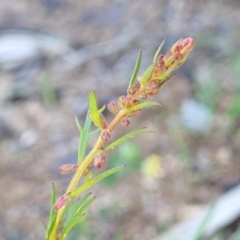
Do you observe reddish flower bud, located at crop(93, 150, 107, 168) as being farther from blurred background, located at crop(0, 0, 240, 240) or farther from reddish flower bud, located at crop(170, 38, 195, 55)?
blurred background, located at crop(0, 0, 240, 240)

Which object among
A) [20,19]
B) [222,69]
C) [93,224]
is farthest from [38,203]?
[20,19]

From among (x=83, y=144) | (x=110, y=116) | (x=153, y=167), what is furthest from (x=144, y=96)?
(x=110, y=116)

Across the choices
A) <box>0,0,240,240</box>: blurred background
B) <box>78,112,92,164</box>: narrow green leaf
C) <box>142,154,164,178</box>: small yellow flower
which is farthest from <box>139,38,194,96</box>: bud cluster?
<box>142,154,164,178</box>: small yellow flower

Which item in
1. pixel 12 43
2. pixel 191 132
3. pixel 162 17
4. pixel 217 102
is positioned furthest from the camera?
pixel 162 17

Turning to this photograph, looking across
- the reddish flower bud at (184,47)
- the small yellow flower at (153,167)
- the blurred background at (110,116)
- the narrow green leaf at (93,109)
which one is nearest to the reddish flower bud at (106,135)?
the narrow green leaf at (93,109)

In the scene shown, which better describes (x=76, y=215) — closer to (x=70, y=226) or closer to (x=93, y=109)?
(x=70, y=226)

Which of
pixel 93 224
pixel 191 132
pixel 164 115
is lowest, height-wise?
pixel 93 224

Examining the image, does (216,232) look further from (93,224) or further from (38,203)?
(38,203)

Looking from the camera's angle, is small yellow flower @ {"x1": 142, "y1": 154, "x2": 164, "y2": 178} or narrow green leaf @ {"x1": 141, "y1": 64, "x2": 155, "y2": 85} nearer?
narrow green leaf @ {"x1": 141, "y1": 64, "x2": 155, "y2": 85}

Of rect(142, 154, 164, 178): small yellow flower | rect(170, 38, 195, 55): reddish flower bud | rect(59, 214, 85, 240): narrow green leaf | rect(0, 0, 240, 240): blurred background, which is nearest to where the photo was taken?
rect(170, 38, 195, 55): reddish flower bud
